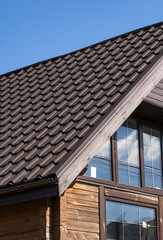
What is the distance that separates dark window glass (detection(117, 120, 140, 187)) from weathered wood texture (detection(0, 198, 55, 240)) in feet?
6.68

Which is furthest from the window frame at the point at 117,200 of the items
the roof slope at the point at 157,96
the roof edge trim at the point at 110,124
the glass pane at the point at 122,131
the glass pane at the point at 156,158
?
the roof slope at the point at 157,96

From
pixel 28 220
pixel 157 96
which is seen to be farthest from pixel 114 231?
pixel 157 96

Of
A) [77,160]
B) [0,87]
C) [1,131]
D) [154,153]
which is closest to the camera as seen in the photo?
[77,160]

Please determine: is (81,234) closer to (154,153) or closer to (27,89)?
(154,153)

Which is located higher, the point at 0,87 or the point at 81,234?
the point at 0,87

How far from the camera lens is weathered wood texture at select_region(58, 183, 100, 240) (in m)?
7.55

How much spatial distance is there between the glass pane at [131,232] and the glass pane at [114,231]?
0.12 m

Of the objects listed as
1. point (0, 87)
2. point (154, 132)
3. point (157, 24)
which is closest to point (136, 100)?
point (154, 132)

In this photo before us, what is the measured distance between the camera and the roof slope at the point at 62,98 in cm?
748

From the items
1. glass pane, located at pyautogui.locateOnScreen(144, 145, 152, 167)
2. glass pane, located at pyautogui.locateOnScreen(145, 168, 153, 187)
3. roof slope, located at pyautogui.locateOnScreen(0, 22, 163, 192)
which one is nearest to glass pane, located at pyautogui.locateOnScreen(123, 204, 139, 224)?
glass pane, located at pyautogui.locateOnScreen(145, 168, 153, 187)

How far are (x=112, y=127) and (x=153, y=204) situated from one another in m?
2.10

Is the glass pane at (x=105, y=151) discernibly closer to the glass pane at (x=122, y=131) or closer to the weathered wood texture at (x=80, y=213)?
the glass pane at (x=122, y=131)

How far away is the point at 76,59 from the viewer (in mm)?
11062

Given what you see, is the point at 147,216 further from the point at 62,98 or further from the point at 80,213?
the point at 62,98
